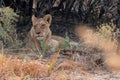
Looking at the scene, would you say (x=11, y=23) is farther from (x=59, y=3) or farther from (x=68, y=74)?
(x=68, y=74)

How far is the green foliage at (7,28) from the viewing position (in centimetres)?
1027

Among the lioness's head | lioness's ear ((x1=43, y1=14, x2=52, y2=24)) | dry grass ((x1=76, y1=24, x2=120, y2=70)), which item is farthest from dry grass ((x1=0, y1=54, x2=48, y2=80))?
lioness's ear ((x1=43, y1=14, x2=52, y2=24))

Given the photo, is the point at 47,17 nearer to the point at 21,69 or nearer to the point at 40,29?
the point at 40,29

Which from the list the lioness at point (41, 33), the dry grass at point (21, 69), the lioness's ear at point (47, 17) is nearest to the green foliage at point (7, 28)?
the lioness at point (41, 33)

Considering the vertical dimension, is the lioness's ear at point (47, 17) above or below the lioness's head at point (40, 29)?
above

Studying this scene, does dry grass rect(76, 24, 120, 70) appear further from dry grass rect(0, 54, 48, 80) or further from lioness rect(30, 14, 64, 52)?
dry grass rect(0, 54, 48, 80)

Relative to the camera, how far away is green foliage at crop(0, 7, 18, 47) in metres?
10.3

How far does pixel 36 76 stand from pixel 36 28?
2742 mm

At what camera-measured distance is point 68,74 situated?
7727 mm

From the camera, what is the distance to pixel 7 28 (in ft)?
34.5

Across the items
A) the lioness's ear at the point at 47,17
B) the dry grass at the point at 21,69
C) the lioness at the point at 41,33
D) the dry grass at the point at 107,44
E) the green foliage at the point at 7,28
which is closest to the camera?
the dry grass at the point at 21,69

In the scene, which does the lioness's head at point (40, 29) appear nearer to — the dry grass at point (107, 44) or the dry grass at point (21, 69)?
the dry grass at point (107, 44)

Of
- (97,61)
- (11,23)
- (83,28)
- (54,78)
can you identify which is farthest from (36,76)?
(83,28)

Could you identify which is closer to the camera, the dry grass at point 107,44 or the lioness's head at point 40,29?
the dry grass at point 107,44
